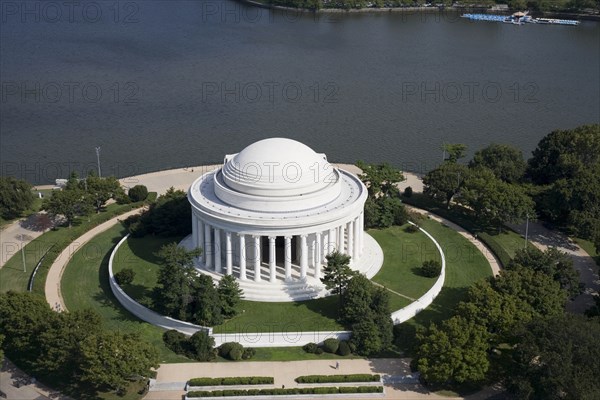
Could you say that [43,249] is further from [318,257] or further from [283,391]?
[283,391]

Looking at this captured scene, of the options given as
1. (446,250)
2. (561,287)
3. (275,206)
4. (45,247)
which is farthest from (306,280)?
(45,247)

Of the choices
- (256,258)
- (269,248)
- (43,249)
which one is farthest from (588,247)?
(43,249)

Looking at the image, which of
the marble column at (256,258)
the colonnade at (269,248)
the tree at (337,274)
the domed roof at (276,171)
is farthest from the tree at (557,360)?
the domed roof at (276,171)

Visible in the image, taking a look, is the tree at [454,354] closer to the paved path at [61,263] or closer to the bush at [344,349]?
the bush at [344,349]

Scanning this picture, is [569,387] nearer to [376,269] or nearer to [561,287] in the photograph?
[561,287]

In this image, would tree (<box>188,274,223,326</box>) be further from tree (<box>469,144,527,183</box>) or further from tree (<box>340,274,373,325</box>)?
tree (<box>469,144,527,183</box>)

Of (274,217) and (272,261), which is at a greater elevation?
(274,217)
